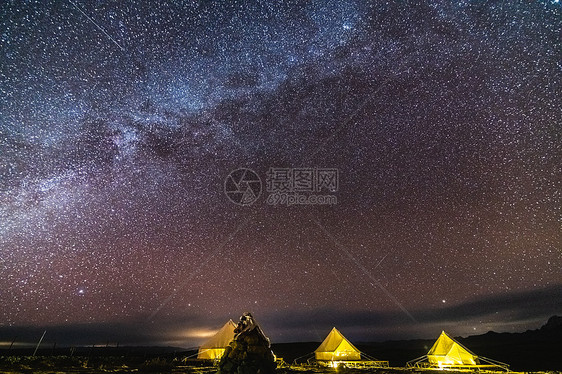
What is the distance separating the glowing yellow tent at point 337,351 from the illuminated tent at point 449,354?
8.62m

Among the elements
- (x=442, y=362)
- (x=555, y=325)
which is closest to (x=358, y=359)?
(x=442, y=362)

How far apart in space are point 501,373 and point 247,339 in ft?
77.5

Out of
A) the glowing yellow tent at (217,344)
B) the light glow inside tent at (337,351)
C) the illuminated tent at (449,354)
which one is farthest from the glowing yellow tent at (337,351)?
the glowing yellow tent at (217,344)

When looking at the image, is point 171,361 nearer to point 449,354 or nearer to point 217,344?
point 217,344

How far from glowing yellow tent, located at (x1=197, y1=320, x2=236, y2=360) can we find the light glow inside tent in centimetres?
1157

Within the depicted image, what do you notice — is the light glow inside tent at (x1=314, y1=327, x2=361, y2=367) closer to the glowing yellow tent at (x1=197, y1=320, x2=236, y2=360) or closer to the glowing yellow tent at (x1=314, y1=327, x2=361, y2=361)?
the glowing yellow tent at (x1=314, y1=327, x2=361, y2=361)

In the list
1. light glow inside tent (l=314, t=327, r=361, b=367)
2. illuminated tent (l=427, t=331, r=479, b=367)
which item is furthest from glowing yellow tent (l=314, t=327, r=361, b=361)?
illuminated tent (l=427, t=331, r=479, b=367)

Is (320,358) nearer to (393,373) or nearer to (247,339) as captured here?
(393,373)

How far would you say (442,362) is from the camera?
37406 mm

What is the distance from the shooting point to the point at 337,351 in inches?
1642

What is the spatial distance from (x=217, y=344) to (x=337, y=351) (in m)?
14.8

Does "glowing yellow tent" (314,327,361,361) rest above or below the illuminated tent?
above

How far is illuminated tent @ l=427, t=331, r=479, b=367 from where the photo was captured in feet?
120

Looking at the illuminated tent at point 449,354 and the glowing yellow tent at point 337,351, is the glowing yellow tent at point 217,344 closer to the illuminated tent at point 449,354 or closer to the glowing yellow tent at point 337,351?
the glowing yellow tent at point 337,351
